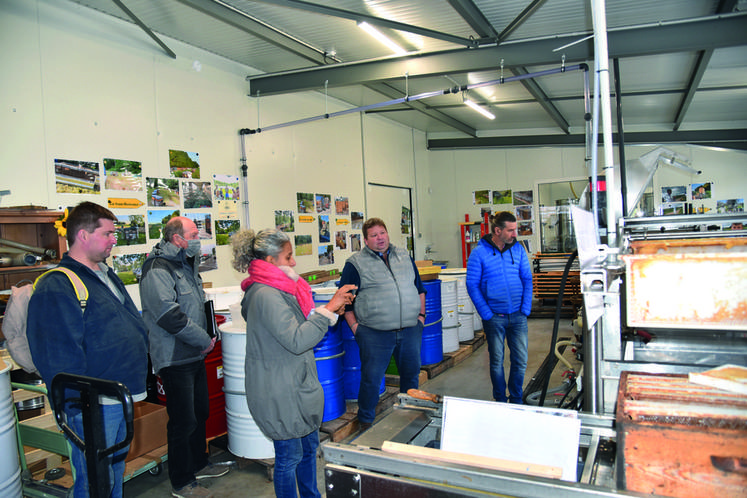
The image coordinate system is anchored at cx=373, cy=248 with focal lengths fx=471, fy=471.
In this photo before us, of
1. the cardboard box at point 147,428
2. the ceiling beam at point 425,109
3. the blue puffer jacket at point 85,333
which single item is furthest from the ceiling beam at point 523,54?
the blue puffer jacket at point 85,333

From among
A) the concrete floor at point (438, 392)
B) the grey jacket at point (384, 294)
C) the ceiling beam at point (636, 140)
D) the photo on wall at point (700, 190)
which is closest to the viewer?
the concrete floor at point (438, 392)

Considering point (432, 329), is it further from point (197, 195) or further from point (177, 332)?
point (197, 195)

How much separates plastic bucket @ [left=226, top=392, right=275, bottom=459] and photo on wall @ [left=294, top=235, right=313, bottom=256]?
3.83 m

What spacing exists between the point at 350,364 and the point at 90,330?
2.24m

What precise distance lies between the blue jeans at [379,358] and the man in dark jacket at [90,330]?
5.50ft

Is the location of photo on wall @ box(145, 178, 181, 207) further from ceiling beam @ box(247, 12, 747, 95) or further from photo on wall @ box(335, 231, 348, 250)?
photo on wall @ box(335, 231, 348, 250)

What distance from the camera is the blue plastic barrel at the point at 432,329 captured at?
4875 mm

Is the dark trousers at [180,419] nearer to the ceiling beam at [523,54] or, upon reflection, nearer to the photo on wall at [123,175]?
the photo on wall at [123,175]

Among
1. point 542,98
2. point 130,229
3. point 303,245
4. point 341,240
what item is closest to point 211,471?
point 130,229

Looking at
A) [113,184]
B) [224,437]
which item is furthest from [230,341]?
[113,184]

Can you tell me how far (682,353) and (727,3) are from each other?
4689 mm

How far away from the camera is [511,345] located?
3.98m

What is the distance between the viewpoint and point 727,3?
461 cm

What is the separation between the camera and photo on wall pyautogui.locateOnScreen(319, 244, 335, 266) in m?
7.56
